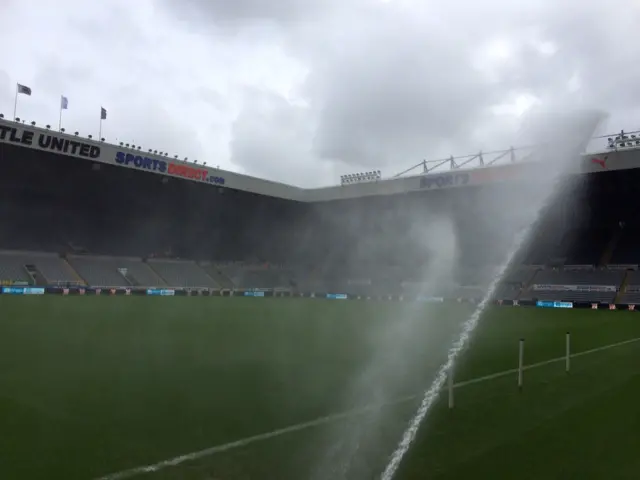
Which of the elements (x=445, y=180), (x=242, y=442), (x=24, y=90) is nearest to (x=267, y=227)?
(x=445, y=180)

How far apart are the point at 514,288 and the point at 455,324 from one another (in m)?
25.0

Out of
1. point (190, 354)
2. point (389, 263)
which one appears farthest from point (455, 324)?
point (389, 263)

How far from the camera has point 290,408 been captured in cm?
716

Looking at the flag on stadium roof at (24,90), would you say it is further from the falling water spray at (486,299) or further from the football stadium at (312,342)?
the falling water spray at (486,299)

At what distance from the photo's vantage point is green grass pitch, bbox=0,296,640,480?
16.5ft

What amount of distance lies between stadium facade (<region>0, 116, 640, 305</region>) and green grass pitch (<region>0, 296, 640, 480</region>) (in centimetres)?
2217

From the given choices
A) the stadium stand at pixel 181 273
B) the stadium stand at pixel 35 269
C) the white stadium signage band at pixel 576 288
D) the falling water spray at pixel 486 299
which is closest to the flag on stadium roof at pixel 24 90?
the stadium stand at pixel 35 269

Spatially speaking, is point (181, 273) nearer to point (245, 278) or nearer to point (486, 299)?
point (245, 278)

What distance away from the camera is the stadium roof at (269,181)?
31.7 m

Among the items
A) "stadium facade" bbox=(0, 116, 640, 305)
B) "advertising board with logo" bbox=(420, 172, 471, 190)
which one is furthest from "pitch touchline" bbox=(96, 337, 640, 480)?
"advertising board with logo" bbox=(420, 172, 471, 190)

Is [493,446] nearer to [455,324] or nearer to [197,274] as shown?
[455,324]

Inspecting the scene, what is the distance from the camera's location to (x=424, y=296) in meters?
47.5

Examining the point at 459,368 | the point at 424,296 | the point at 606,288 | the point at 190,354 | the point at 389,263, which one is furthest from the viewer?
the point at 389,263

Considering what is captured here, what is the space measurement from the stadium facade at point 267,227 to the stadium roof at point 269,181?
9 centimetres
